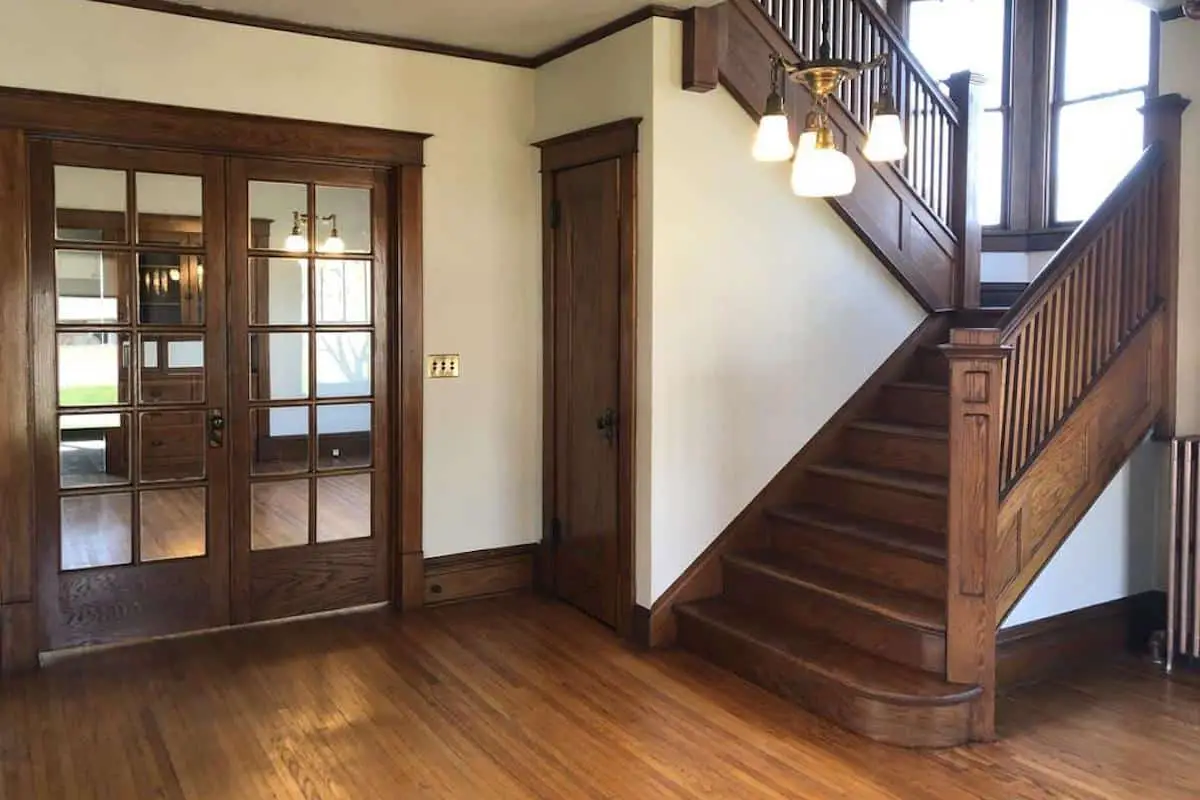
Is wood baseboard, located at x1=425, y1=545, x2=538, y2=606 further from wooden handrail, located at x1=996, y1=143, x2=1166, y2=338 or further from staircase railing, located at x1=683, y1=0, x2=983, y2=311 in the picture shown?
wooden handrail, located at x1=996, y1=143, x2=1166, y2=338

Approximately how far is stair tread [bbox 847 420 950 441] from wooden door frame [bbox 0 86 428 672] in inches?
84.3

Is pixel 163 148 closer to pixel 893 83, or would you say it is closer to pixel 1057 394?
pixel 893 83

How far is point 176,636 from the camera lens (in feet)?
14.8

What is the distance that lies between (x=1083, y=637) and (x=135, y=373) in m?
4.16

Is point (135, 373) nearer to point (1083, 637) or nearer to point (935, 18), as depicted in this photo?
point (1083, 637)

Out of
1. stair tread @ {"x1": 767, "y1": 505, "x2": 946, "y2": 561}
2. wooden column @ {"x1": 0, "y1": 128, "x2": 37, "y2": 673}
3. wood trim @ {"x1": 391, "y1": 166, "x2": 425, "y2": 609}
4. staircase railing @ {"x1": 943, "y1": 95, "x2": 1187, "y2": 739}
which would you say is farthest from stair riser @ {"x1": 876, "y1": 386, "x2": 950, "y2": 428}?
wooden column @ {"x1": 0, "y1": 128, "x2": 37, "y2": 673}

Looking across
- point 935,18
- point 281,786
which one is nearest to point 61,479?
point 281,786

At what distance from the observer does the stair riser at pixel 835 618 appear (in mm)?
3666

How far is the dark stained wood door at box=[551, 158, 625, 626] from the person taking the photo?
15.1 ft

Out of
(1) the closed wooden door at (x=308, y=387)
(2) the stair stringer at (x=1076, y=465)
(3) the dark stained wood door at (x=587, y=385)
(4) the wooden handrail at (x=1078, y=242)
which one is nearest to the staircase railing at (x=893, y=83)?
(4) the wooden handrail at (x=1078, y=242)


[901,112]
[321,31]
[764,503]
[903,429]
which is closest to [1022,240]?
[901,112]

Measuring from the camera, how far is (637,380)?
4.43 metres

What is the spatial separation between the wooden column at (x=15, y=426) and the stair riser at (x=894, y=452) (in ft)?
11.8

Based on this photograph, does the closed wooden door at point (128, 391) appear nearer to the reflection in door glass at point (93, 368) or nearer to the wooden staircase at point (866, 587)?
the reflection in door glass at point (93, 368)
